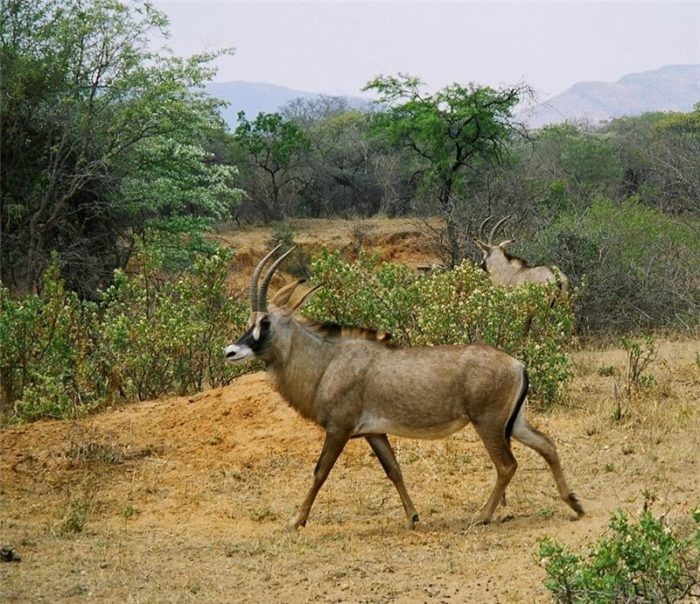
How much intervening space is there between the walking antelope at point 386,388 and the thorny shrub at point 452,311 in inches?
112

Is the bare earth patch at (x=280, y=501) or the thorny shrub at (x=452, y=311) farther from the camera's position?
the thorny shrub at (x=452, y=311)

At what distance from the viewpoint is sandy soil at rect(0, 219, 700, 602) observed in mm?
5848

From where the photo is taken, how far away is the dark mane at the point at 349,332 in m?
7.67

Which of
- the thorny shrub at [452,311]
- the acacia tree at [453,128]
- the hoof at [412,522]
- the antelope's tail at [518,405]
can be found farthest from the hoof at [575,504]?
the acacia tree at [453,128]

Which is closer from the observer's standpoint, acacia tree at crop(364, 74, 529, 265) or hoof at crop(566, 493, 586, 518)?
hoof at crop(566, 493, 586, 518)

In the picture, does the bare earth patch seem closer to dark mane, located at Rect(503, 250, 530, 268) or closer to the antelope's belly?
the antelope's belly

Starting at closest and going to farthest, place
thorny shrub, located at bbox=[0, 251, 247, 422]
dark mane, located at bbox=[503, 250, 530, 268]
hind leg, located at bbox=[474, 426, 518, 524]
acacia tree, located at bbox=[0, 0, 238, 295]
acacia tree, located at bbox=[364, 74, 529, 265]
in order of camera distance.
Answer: hind leg, located at bbox=[474, 426, 518, 524] < thorny shrub, located at bbox=[0, 251, 247, 422] < dark mane, located at bbox=[503, 250, 530, 268] < acacia tree, located at bbox=[0, 0, 238, 295] < acacia tree, located at bbox=[364, 74, 529, 265]

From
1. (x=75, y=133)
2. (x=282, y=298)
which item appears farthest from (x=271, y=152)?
(x=282, y=298)

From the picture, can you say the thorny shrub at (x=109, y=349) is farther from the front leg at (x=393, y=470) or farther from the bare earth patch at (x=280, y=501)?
the front leg at (x=393, y=470)

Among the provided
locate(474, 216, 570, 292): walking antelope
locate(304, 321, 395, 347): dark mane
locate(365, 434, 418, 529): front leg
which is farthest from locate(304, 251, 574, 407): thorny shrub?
locate(365, 434, 418, 529): front leg

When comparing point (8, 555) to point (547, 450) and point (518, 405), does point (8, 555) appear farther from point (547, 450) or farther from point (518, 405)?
point (547, 450)

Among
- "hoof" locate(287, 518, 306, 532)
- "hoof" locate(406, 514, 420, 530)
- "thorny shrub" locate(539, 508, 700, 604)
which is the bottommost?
"hoof" locate(406, 514, 420, 530)

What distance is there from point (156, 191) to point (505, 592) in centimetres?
1887

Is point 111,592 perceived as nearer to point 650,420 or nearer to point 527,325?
point 650,420
